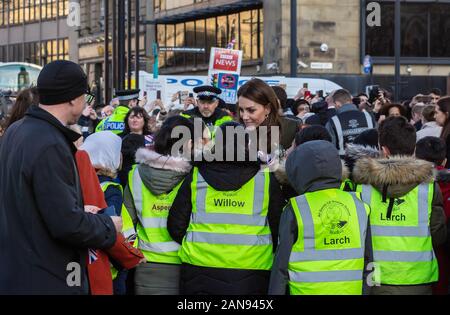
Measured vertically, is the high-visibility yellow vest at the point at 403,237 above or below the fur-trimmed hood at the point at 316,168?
below

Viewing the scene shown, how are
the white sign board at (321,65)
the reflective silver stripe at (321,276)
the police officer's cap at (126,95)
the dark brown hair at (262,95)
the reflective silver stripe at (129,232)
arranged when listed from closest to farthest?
the reflective silver stripe at (321,276) < the reflective silver stripe at (129,232) < the dark brown hair at (262,95) < the police officer's cap at (126,95) < the white sign board at (321,65)

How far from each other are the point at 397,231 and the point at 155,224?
1.58m

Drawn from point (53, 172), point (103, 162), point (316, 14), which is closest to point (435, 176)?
point (103, 162)

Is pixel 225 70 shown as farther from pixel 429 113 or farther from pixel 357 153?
pixel 357 153

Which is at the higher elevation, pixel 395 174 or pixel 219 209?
pixel 395 174

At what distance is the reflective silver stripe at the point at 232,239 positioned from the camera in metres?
5.20

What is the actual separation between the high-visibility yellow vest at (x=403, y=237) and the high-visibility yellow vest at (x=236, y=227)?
2.29 ft

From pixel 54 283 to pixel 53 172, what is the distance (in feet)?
1.70

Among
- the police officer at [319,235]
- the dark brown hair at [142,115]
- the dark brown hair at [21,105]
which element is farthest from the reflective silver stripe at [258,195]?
the dark brown hair at [142,115]

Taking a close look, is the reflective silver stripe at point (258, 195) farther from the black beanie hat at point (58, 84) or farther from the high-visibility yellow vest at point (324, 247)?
the black beanie hat at point (58, 84)

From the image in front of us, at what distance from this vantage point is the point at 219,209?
206 inches

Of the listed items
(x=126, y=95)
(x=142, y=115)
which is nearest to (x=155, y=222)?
(x=142, y=115)

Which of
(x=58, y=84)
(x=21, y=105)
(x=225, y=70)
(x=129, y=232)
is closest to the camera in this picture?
(x=58, y=84)

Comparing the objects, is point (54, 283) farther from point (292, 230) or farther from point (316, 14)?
point (316, 14)
